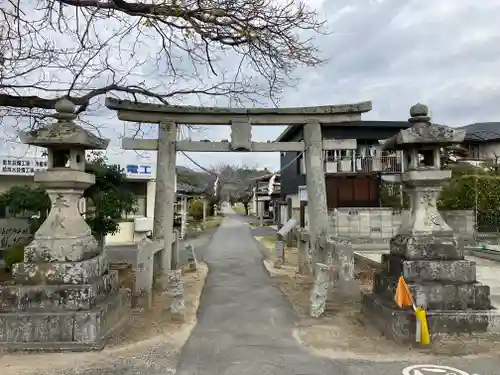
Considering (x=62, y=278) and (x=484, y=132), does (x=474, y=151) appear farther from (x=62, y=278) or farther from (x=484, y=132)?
(x=62, y=278)

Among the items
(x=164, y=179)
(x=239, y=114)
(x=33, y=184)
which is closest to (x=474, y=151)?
(x=239, y=114)

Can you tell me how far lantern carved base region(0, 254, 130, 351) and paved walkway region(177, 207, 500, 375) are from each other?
1.28 metres

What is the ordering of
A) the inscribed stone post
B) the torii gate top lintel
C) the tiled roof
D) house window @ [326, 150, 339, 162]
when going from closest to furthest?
the torii gate top lintel < the inscribed stone post < house window @ [326, 150, 339, 162] < the tiled roof

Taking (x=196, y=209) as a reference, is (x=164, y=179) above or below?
above

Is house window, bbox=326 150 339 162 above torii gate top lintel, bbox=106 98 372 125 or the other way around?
above

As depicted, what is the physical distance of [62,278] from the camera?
18.4 ft

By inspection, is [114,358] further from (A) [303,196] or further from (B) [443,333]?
(A) [303,196]

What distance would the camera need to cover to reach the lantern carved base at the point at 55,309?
532 cm

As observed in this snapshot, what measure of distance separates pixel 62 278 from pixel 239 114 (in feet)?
18.5

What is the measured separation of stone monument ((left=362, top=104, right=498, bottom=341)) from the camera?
5.60m

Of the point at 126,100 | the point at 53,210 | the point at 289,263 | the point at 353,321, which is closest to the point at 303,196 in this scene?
the point at 289,263

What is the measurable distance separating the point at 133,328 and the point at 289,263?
28.8 feet

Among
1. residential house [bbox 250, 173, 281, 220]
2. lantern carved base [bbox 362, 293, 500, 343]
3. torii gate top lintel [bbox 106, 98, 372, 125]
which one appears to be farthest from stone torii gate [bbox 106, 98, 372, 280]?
residential house [bbox 250, 173, 281, 220]

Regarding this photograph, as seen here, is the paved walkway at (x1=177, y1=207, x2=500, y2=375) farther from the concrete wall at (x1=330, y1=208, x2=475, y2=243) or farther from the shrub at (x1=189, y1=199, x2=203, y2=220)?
the shrub at (x1=189, y1=199, x2=203, y2=220)
